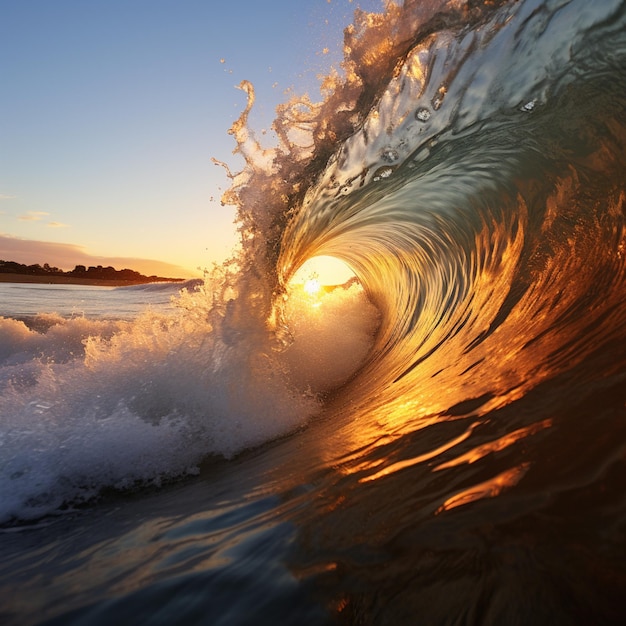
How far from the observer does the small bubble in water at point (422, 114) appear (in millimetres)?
4340

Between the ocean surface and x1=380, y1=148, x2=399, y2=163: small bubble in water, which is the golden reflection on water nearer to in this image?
the ocean surface

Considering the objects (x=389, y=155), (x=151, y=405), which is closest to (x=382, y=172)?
(x=389, y=155)

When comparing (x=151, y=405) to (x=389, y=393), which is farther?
(x=389, y=393)

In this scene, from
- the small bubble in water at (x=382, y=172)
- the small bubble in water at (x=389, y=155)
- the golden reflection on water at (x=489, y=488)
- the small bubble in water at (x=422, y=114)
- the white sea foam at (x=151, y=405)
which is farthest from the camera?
the small bubble in water at (x=382, y=172)

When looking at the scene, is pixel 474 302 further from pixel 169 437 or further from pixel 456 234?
pixel 169 437

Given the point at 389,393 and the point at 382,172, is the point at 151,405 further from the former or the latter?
the point at 382,172

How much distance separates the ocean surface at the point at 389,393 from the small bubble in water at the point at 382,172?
0.13 ft

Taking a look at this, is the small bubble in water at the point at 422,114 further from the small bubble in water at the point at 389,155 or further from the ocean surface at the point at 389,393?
the small bubble in water at the point at 389,155

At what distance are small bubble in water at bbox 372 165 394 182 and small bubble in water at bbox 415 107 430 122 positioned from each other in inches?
23.0

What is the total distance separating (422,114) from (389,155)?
478 mm

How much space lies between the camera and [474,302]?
4.64m

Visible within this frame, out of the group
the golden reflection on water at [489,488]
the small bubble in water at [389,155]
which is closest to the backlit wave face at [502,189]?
the small bubble in water at [389,155]

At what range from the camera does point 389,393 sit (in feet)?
12.7

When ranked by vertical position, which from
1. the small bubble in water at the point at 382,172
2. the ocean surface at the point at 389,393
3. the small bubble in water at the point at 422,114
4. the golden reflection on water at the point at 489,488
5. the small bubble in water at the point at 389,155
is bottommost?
the golden reflection on water at the point at 489,488
